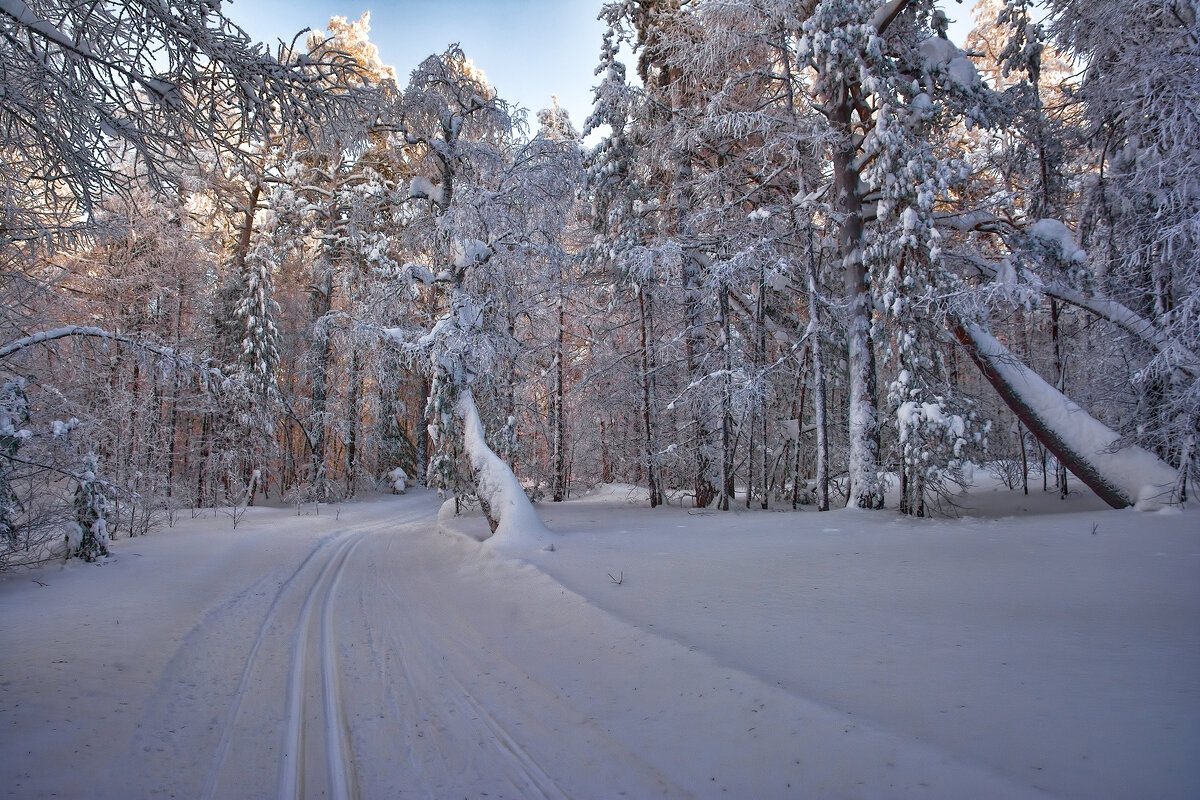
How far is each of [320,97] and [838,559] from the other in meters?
7.47

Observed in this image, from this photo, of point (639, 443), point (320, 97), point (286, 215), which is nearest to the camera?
point (320, 97)

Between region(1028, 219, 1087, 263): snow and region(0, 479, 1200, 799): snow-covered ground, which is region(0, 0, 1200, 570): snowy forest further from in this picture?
region(0, 479, 1200, 799): snow-covered ground

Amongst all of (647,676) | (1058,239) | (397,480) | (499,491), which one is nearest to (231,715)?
(647,676)

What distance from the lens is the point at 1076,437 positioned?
9797 millimetres

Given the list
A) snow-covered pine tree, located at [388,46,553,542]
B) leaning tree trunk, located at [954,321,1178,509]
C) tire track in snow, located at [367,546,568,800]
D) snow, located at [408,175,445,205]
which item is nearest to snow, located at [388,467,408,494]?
snow-covered pine tree, located at [388,46,553,542]

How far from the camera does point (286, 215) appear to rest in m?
23.5

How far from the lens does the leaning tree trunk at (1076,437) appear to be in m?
9.00

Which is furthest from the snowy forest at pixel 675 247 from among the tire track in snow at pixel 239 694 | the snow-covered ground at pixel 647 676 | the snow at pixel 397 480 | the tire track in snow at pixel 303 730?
the snow at pixel 397 480

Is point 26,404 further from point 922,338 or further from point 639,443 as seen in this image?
point 639,443

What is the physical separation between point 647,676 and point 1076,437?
30.3 ft

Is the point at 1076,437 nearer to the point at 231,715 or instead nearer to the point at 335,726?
the point at 335,726

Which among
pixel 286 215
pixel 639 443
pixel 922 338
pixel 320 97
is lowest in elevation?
pixel 639 443

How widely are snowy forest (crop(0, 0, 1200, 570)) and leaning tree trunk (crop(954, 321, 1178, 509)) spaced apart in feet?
0.16

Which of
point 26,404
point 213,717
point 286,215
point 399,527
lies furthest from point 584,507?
point 286,215
